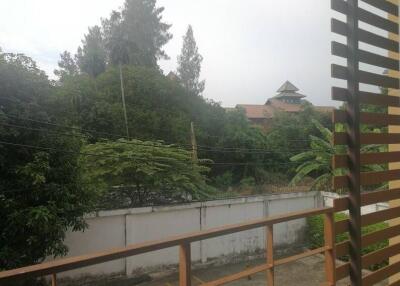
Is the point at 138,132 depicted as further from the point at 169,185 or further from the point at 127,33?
the point at 127,33

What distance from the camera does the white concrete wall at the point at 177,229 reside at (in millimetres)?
9086

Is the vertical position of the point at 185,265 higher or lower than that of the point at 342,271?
higher

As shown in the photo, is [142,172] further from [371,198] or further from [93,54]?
[93,54]

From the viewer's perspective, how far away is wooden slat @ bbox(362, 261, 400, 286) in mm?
1868

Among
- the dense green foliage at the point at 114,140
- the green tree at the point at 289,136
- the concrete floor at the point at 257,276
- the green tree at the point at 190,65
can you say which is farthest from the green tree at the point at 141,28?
the concrete floor at the point at 257,276

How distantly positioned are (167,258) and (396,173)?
864cm

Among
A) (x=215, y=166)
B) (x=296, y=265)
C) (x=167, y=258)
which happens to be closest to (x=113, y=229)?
(x=167, y=258)

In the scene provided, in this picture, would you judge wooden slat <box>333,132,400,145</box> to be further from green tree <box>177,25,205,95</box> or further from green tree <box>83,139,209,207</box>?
green tree <box>177,25,205,95</box>

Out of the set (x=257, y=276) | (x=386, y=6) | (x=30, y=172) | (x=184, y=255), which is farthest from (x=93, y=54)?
(x=184, y=255)

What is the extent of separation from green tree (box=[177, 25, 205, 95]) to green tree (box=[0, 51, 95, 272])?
19836mm

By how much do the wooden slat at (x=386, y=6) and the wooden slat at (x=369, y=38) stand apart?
16 cm

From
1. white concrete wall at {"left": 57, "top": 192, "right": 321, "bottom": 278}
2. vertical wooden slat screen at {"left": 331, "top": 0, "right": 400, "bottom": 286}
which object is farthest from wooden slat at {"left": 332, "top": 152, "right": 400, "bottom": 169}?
white concrete wall at {"left": 57, "top": 192, "right": 321, "bottom": 278}

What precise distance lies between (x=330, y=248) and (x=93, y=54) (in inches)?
859

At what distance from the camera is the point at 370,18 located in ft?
6.27
